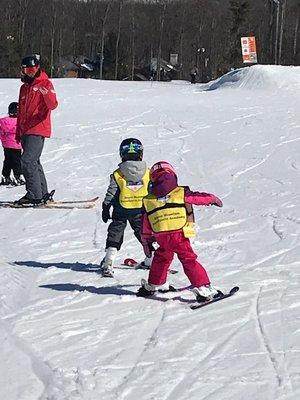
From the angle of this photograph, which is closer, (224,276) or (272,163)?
(224,276)

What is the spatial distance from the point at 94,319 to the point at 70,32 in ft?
243

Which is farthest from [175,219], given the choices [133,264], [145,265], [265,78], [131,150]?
[265,78]

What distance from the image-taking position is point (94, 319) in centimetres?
442

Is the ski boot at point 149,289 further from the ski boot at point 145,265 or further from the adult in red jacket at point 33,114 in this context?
the adult in red jacket at point 33,114

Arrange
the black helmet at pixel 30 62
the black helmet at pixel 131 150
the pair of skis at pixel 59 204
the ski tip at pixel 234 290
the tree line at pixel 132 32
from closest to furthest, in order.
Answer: the ski tip at pixel 234 290 < the black helmet at pixel 131 150 < the black helmet at pixel 30 62 < the pair of skis at pixel 59 204 < the tree line at pixel 132 32

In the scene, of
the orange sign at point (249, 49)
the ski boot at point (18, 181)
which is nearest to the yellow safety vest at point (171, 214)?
the ski boot at point (18, 181)

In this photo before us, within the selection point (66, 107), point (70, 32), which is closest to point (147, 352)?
point (66, 107)

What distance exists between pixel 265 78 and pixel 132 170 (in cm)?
2196

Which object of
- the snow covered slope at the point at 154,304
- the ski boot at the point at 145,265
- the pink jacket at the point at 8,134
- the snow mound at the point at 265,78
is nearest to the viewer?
the snow covered slope at the point at 154,304

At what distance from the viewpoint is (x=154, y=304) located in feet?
15.5

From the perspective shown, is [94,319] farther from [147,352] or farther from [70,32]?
[70,32]

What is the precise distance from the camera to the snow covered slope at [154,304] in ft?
11.3

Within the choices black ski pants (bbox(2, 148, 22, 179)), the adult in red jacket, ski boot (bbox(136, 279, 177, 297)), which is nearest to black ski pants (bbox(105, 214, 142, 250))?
ski boot (bbox(136, 279, 177, 297))

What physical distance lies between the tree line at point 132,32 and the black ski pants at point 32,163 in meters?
55.7
